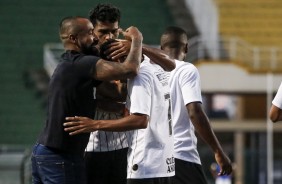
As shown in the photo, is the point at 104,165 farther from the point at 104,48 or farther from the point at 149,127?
the point at 104,48

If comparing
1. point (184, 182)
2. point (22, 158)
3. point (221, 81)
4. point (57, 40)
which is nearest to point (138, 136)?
point (184, 182)

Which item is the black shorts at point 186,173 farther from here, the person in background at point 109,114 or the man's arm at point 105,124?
the man's arm at point 105,124

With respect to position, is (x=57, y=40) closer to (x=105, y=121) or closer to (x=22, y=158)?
(x=22, y=158)

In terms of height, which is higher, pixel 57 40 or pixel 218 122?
pixel 57 40

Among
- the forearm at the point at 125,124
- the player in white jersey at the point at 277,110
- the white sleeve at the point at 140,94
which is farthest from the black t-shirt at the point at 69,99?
the player in white jersey at the point at 277,110

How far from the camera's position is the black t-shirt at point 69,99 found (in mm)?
6199

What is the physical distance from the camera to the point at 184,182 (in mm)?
7609

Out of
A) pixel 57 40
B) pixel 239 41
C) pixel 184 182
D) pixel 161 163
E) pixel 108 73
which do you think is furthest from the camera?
pixel 57 40

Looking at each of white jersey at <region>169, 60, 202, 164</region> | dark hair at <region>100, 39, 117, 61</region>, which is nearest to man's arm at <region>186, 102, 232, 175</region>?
white jersey at <region>169, 60, 202, 164</region>

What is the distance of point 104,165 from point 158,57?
0.74 m

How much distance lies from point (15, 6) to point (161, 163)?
649 inches

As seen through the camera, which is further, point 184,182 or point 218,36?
point 218,36

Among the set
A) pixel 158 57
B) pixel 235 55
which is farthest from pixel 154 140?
pixel 235 55

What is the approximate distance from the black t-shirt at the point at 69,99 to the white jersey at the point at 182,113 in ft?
4.43
